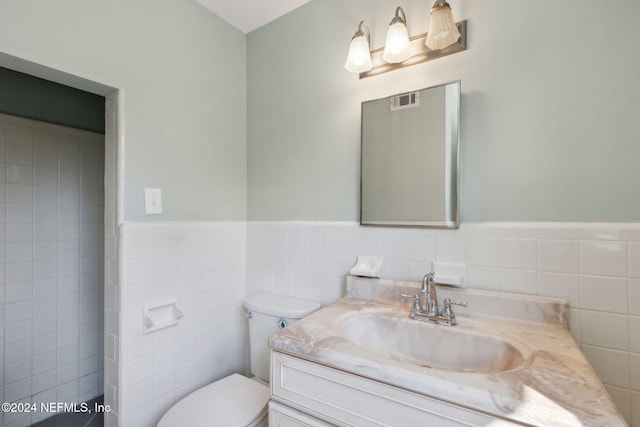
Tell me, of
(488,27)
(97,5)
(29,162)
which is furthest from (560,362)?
(29,162)

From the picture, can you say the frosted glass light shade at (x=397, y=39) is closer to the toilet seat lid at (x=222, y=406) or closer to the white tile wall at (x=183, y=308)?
the white tile wall at (x=183, y=308)

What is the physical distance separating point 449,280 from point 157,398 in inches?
54.7

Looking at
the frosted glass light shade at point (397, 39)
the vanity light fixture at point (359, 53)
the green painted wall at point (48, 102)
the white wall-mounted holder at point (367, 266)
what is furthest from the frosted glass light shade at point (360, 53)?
the green painted wall at point (48, 102)

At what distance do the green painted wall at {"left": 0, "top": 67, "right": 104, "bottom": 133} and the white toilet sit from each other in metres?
1.73

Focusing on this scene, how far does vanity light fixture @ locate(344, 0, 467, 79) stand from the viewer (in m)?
1.08

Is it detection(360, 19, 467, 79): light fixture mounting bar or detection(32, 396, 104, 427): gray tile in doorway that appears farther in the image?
detection(32, 396, 104, 427): gray tile in doorway

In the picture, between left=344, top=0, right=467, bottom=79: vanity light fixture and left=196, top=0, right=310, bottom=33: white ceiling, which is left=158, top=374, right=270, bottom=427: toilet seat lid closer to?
left=344, top=0, right=467, bottom=79: vanity light fixture

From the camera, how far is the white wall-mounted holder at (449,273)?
1.10 meters

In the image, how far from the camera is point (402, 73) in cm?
128

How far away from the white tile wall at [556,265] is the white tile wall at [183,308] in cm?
63

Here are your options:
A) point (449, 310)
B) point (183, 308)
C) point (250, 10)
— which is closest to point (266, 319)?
point (183, 308)

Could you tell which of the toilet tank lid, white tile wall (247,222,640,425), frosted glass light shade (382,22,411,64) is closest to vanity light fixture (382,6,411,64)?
frosted glass light shade (382,22,411,64)

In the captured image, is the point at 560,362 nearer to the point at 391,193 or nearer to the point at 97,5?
the point at 391,193

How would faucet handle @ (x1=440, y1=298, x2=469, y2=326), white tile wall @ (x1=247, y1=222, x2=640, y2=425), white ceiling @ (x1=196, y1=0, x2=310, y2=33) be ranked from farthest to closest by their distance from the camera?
white ceiling @ (x1=196, y1=0, x2=310, y2=33) < faucet handle @ (x1=440, y1=298, x2=469, y2=326) < white tile wall @ (x1=247, y1=222, x2=640, y2=425)
